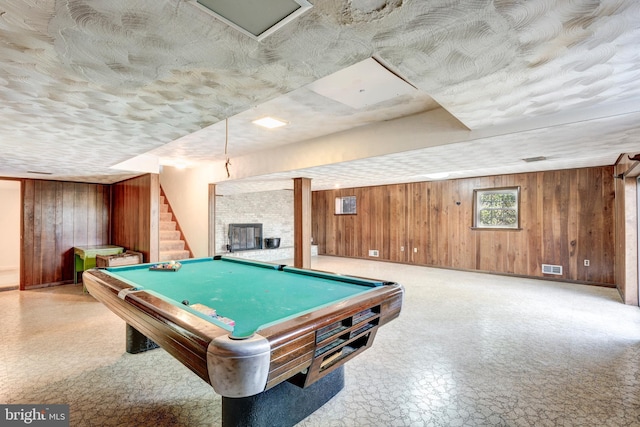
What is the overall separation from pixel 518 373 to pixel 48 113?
4.06m

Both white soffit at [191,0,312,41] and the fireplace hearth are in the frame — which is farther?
the fireplace hearth

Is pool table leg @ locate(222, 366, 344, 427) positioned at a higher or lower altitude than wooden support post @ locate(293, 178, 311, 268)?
Result: lower

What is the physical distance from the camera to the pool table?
1.14 meters

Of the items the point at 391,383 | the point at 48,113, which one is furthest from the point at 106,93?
the point at 391,383

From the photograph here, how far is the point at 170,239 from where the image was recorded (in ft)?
20.1

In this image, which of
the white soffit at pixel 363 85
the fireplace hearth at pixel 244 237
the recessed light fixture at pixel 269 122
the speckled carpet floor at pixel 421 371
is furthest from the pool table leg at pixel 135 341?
the fireplace hearth at pixel 244 237

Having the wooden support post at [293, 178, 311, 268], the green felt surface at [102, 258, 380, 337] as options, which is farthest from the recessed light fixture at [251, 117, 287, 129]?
the wooden support post at [293, 178, 311, 268]

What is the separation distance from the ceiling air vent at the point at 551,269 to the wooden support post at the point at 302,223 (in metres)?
4.55

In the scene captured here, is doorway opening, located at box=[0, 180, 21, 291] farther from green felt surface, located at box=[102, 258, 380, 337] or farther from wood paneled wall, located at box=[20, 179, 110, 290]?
green felt surface, located at box=[102, 258, 380, 337]

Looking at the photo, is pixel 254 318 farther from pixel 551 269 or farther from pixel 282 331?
pixel 551 269

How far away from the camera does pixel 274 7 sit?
1112 millimetres

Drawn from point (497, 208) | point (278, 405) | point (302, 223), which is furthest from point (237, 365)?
point (497, 208)

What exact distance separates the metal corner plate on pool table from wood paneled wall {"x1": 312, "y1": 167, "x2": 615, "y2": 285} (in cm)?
645

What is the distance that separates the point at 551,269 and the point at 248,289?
20.0ft
